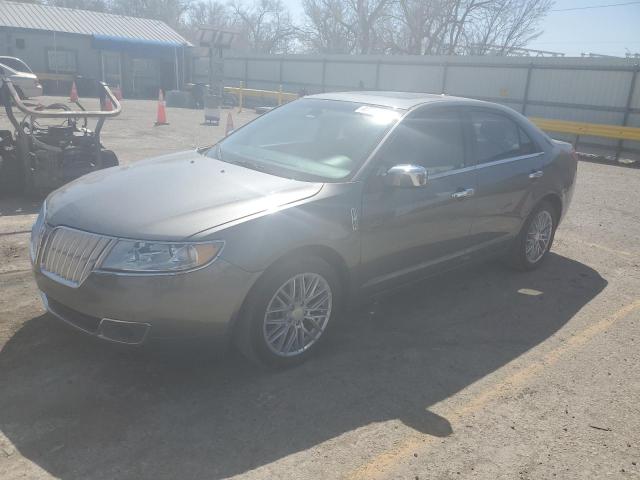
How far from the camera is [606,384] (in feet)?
11.7

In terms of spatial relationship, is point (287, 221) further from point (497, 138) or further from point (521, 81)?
point (521, 81)

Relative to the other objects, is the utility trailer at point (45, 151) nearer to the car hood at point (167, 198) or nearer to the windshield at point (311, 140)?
the windshield at point (311, 140)

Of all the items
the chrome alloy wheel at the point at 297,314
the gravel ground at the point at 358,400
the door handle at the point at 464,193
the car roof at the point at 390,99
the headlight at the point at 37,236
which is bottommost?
the gravel ground at the point at 358,400

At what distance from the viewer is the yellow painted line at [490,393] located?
106 inches

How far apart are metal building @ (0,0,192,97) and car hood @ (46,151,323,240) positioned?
3005 centimetres

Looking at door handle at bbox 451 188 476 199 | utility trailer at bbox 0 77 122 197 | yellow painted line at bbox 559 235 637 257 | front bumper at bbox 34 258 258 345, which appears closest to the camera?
front bumper at bbox 34 258 258 345

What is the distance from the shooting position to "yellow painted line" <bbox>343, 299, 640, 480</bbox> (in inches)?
106

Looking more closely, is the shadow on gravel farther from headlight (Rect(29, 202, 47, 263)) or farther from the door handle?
the door handle

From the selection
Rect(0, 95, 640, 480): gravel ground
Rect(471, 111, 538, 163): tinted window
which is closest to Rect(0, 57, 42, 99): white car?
Rect(0, 95, 640, 480): gravel ground

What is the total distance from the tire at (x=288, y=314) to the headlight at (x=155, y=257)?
40cm

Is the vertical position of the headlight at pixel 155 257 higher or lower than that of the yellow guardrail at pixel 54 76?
lower

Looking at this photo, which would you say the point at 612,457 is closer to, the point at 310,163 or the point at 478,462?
the point at 478,462

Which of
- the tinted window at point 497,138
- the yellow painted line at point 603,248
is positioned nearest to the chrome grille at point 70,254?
the tinted window at point 497,138

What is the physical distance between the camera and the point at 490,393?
133 inches
